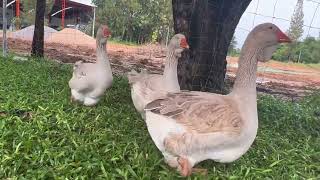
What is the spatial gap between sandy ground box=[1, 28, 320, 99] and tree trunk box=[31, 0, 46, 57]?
1221mm

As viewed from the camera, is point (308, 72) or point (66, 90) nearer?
point (66, 90)

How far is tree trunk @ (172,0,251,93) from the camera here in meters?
6.41

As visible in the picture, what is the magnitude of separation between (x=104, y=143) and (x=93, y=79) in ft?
5.08

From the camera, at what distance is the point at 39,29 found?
12000mm

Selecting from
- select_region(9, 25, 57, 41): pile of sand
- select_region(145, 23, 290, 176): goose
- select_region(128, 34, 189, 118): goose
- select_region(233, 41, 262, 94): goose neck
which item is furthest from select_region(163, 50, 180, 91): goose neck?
select_region(9, 25, 57, 41): pile of sand

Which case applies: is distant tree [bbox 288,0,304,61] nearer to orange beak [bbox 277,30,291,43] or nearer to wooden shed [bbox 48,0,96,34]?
orange beak [bbox 277,30,291,43]

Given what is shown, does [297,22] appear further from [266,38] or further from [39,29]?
[39,29]

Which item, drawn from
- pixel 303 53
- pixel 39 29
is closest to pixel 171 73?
pixel 39 29

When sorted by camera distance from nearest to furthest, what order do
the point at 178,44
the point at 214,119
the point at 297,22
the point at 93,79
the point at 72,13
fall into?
the point at 214,119
the point at 178,44
the point at 93,79
the point at 297,22
the point at 72,13

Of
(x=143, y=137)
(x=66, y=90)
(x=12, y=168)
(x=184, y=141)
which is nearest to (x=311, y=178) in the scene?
(x=184, y=141)

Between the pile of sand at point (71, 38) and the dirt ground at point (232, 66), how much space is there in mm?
3477

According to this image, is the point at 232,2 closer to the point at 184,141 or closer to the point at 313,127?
the point at 313,127

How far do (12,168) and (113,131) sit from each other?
1.37 m

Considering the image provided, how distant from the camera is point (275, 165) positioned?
4297 millimetres
